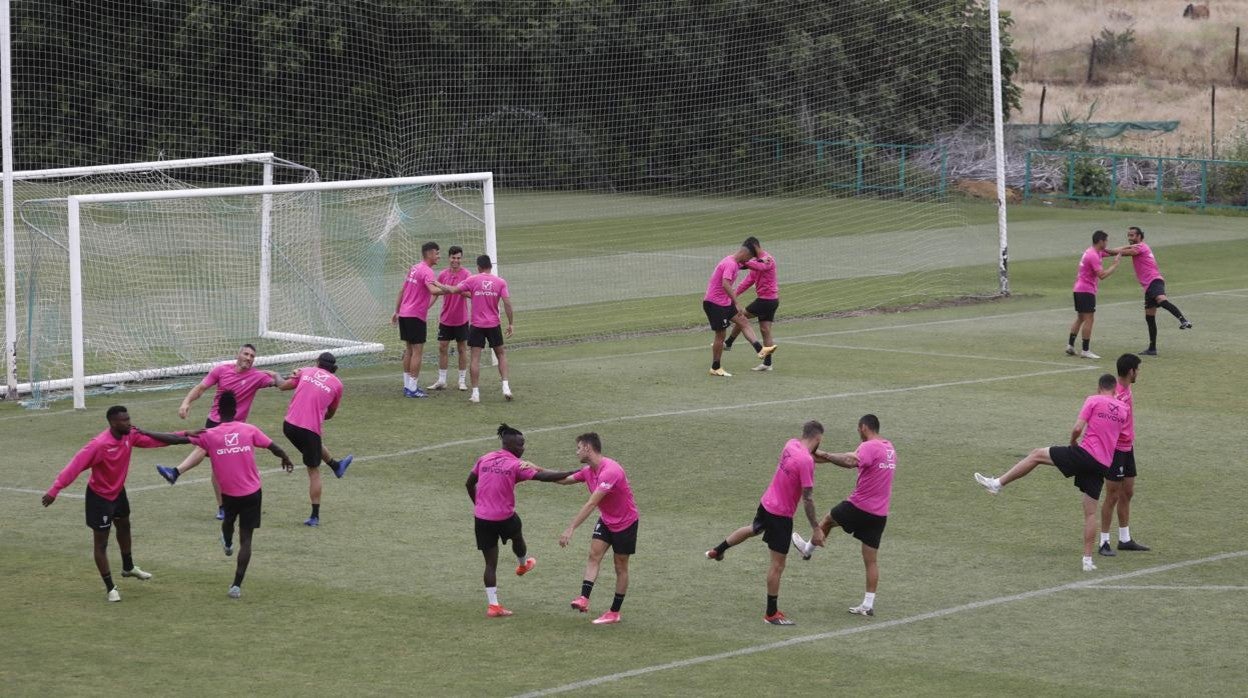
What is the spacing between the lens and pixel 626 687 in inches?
461

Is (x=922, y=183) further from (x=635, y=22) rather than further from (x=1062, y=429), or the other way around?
(x=1062, y=429)

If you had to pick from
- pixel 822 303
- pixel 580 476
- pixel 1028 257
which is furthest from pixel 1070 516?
pixel 1028 257

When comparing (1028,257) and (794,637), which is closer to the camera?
(794,637)

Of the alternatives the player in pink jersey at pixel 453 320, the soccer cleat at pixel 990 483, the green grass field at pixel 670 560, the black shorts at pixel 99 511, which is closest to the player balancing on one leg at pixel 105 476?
the black shorts at pixel 99 511

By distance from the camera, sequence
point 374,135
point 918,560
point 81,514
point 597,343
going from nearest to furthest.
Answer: point 918,560
point 81,514
point 597,343
point 374,135

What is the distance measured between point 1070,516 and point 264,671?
8807 mm

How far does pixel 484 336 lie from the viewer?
894 inches

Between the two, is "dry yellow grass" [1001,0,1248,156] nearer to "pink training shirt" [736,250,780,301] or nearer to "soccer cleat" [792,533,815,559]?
"pink training shirt" [736,250,780,301]

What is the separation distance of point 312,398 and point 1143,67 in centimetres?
6598

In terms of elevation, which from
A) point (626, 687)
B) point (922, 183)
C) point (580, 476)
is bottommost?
point (626, 687)

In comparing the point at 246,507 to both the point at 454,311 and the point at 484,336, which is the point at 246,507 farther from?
the point at 454,311

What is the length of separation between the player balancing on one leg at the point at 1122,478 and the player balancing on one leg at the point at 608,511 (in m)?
4.86

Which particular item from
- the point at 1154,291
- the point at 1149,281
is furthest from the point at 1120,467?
the point at 1149,281

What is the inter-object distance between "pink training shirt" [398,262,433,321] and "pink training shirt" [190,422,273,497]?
29.8 feet
